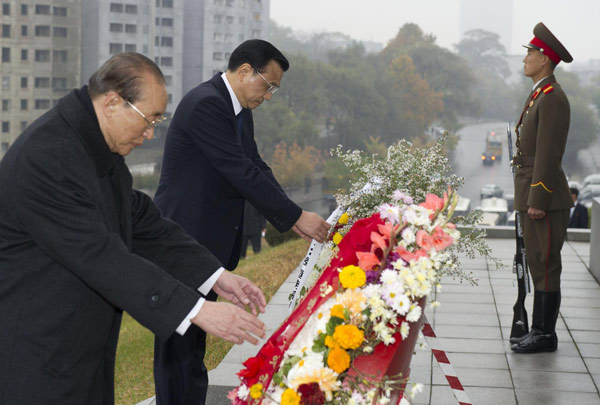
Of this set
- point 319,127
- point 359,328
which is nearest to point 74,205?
point 359,328

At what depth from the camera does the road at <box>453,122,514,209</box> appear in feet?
163

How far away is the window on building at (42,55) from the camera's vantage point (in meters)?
62.0

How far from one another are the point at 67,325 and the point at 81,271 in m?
0.18

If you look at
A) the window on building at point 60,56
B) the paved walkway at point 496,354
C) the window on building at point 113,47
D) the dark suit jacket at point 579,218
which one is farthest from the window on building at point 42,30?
the paved walkway at point 496,354

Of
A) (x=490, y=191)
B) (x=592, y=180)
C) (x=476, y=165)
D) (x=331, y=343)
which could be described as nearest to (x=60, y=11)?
(x=476, y=165)

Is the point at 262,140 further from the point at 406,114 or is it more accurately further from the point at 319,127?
the point at 406,114

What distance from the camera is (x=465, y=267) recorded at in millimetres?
8398

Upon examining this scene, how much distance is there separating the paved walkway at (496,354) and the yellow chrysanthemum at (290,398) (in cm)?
231

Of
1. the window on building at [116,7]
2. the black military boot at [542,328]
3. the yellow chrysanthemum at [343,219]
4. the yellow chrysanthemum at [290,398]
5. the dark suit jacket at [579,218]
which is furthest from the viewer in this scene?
the window on building at [116,7]

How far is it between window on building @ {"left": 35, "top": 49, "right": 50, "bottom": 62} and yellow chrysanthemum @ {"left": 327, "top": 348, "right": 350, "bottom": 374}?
64040mm

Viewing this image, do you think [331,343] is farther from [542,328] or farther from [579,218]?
[579,218]

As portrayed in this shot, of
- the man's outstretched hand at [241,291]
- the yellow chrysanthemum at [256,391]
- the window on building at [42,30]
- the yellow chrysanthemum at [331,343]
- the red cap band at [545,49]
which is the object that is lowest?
the window on building at [42,30]

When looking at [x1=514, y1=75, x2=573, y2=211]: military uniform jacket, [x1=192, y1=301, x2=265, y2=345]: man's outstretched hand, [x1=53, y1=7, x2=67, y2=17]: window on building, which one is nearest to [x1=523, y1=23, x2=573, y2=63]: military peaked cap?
[x1=514, y1=75, x2=573, y2=211]: military uniform jacket

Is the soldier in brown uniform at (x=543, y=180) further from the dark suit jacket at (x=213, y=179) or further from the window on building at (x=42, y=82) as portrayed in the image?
the window on building at (x=42, y=82)
